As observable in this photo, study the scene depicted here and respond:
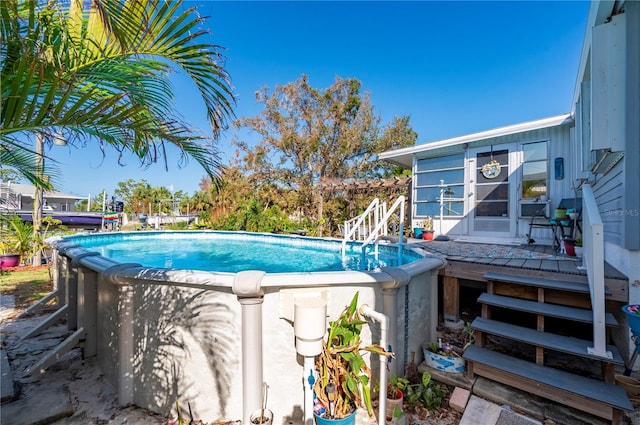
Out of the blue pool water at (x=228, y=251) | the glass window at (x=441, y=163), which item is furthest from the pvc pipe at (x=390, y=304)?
the glass window at (x=441, y=163)

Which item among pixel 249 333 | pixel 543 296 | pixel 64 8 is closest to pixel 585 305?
pixel 543 296

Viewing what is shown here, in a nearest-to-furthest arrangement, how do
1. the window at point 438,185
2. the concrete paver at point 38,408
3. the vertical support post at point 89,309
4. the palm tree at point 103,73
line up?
the palm tree at point 103,73 < the concrete paver at point 38,408 < the vertical support post at point 89,309 < the window at point 438,185

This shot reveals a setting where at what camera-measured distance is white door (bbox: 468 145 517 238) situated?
22.0ft

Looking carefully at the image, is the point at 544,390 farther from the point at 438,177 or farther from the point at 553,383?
the point at 438,177

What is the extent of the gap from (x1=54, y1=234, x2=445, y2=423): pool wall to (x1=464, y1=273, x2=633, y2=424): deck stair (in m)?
0.86

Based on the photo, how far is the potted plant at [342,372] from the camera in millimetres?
2166

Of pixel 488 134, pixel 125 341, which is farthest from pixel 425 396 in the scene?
pixel 488 134

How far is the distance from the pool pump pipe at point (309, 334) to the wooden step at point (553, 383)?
1535mm

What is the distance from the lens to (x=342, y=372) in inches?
90.1

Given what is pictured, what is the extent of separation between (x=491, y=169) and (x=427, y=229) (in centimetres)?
222

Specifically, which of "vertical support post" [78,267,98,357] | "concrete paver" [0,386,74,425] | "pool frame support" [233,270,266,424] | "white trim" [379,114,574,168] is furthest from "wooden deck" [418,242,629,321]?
"vertical support post" [78,267,98,357]

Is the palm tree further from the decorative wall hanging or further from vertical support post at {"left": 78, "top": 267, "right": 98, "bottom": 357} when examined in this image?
the decorative wall hanging

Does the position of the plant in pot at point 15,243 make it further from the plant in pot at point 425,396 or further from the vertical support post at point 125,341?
the plant in pot at point 425,396

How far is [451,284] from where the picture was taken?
153 inches
